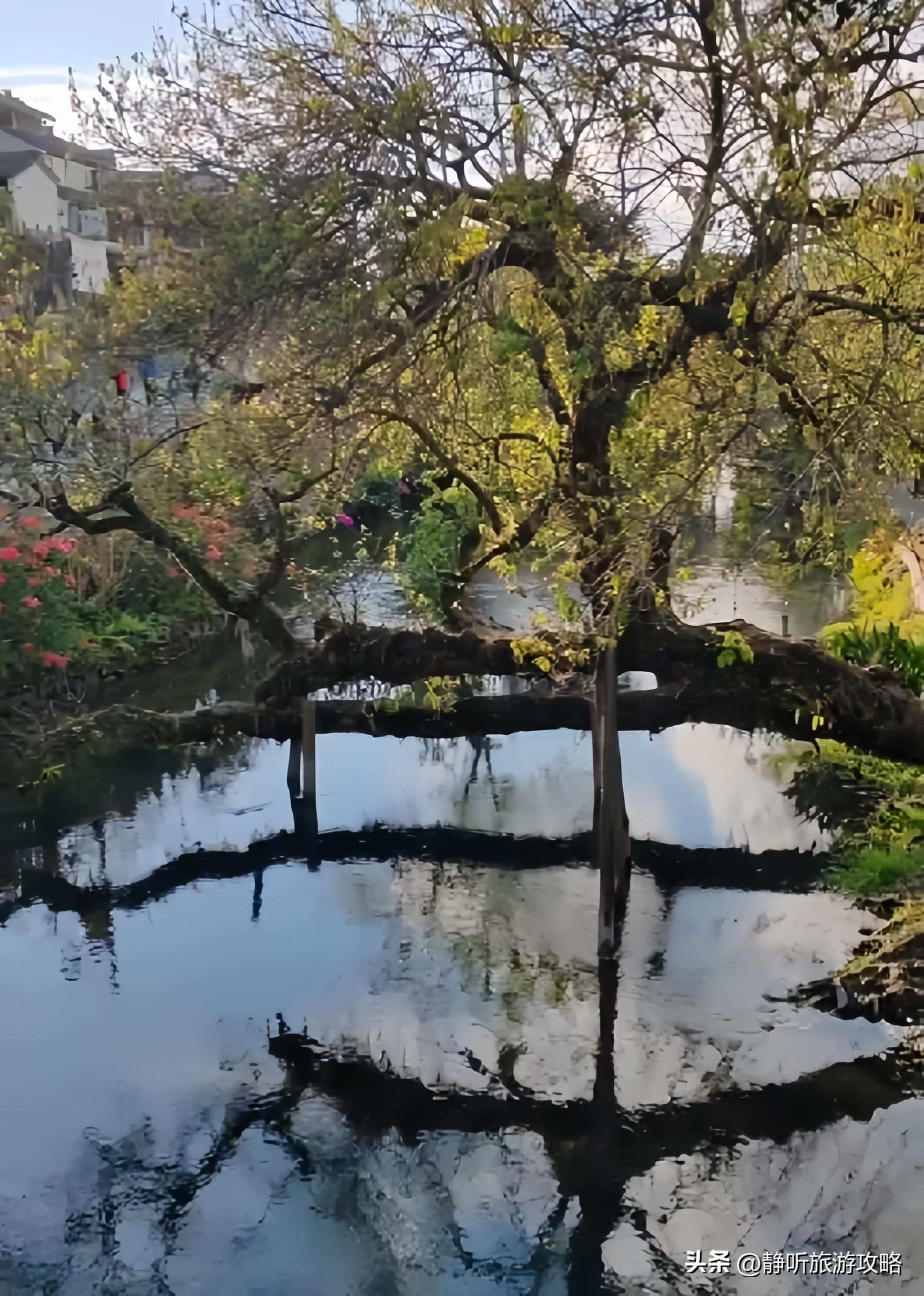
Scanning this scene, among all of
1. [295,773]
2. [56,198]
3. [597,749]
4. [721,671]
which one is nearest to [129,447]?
[56,198]

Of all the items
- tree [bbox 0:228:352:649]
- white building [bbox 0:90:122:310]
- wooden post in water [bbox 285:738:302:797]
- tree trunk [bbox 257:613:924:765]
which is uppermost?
white building [bbox 0:90:122:310]

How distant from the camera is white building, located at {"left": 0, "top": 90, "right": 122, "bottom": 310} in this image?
4699 mm

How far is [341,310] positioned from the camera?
Answer: 4152mm

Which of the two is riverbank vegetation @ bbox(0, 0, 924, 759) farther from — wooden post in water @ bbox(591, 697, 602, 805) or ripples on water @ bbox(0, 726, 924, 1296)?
ripples on water @ bbox(0, 726, 924, 1296)

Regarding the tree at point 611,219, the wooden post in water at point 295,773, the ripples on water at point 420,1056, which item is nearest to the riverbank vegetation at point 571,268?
the tree at point 611,219

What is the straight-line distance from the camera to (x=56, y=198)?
5895 millimetres

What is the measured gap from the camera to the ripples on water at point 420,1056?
145 inches

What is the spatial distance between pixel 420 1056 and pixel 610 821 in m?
1.48

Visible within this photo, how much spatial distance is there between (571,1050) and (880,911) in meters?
2.01

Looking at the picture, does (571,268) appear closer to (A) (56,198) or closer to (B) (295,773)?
(A) (56,198)

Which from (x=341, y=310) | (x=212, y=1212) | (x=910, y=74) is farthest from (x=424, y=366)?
(x=212, y=1212)

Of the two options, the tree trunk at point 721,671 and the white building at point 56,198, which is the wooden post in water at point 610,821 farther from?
the white building at point 56,198

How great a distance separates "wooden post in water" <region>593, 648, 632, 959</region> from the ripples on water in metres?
0.11

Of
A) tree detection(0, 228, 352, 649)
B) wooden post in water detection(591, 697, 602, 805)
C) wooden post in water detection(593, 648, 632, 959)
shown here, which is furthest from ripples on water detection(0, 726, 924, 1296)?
tree detection(0, 228, 352, 649)
